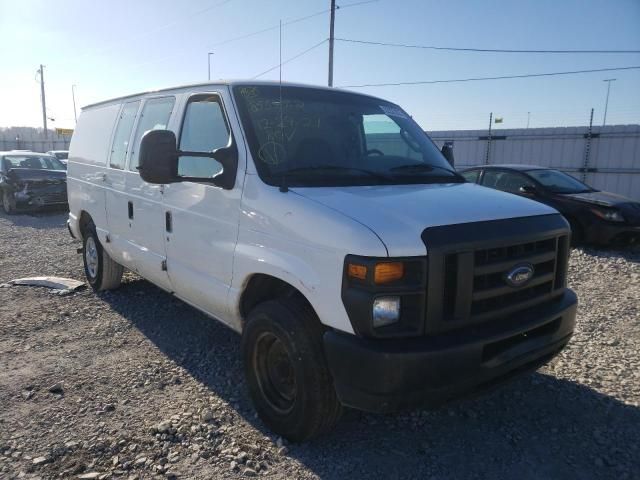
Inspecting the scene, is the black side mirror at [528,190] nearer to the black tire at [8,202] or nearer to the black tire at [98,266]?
the black tire at [98,266]

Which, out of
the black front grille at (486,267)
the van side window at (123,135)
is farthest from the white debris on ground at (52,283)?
the black front grille at (486,267)

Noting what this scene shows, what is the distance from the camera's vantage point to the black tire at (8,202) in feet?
42.6

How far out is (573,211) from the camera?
852 centimetres

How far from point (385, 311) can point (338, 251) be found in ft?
1.25

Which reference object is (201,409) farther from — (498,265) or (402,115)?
(402,115)

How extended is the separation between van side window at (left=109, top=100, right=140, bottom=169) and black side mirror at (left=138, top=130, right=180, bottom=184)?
5.66 feet

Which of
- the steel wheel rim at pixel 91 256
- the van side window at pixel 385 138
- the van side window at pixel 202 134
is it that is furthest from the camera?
the steel wheel rim at pixel 91 256

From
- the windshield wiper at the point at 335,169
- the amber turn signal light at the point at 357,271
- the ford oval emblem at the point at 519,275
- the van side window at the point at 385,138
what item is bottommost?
the ford oval emblem at the point at 519,275

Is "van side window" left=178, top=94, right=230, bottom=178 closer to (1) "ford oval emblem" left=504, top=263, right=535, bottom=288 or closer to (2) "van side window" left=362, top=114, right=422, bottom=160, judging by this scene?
(2) "van side window" left=362, top=114, right=422, bottom=160

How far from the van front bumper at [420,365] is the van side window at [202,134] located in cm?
164

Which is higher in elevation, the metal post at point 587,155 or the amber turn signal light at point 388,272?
the metal post at point 587,155

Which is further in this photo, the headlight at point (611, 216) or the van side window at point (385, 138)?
the headlight at point (611, 216)

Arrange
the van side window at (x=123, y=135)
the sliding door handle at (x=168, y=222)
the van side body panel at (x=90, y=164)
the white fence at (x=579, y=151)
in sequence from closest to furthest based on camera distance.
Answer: the sliding door handle at (x=168, y=222), the van side window at (x=123, y=135), the van side body panel at (x=90, y=164), the white fence at (x=579, y=151)

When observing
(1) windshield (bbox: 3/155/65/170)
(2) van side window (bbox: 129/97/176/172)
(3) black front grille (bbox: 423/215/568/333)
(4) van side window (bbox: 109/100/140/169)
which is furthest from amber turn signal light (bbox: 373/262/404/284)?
(1) windshield (bbox: 3/155/65/170)
